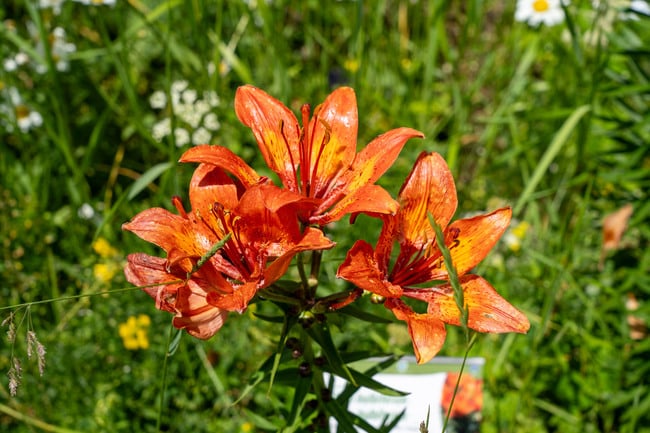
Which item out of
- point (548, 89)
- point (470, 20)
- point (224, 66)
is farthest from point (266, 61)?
point (548, 89)

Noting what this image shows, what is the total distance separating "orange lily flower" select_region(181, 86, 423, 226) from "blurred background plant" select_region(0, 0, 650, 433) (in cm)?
56

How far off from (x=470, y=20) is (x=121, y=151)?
1.38 metres

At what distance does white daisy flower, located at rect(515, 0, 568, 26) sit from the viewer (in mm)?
2607

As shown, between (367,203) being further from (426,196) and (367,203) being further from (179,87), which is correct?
(179,87)

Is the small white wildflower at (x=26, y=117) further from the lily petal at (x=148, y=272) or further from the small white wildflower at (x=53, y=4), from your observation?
the lily petal at (x=148, y=272)

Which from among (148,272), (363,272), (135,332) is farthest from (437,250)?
(135,332)

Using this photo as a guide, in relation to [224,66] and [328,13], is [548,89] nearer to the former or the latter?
[328,13]

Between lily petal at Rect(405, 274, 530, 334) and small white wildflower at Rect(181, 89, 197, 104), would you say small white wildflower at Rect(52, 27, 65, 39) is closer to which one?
small white wildflower at Rect(181, 89, 197, 104)

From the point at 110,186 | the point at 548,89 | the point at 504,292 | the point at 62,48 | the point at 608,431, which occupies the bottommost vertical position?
the point at 608,431

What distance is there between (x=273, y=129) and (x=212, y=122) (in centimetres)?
148

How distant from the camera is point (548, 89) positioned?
2.89 meters

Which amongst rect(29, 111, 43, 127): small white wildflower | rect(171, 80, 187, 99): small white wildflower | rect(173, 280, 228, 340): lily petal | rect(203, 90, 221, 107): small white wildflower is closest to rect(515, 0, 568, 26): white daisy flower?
rect(203, 90, 221, 107): small white wildflower

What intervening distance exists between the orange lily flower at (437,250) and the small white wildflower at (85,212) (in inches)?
64.4

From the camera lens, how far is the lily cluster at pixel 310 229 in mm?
962
